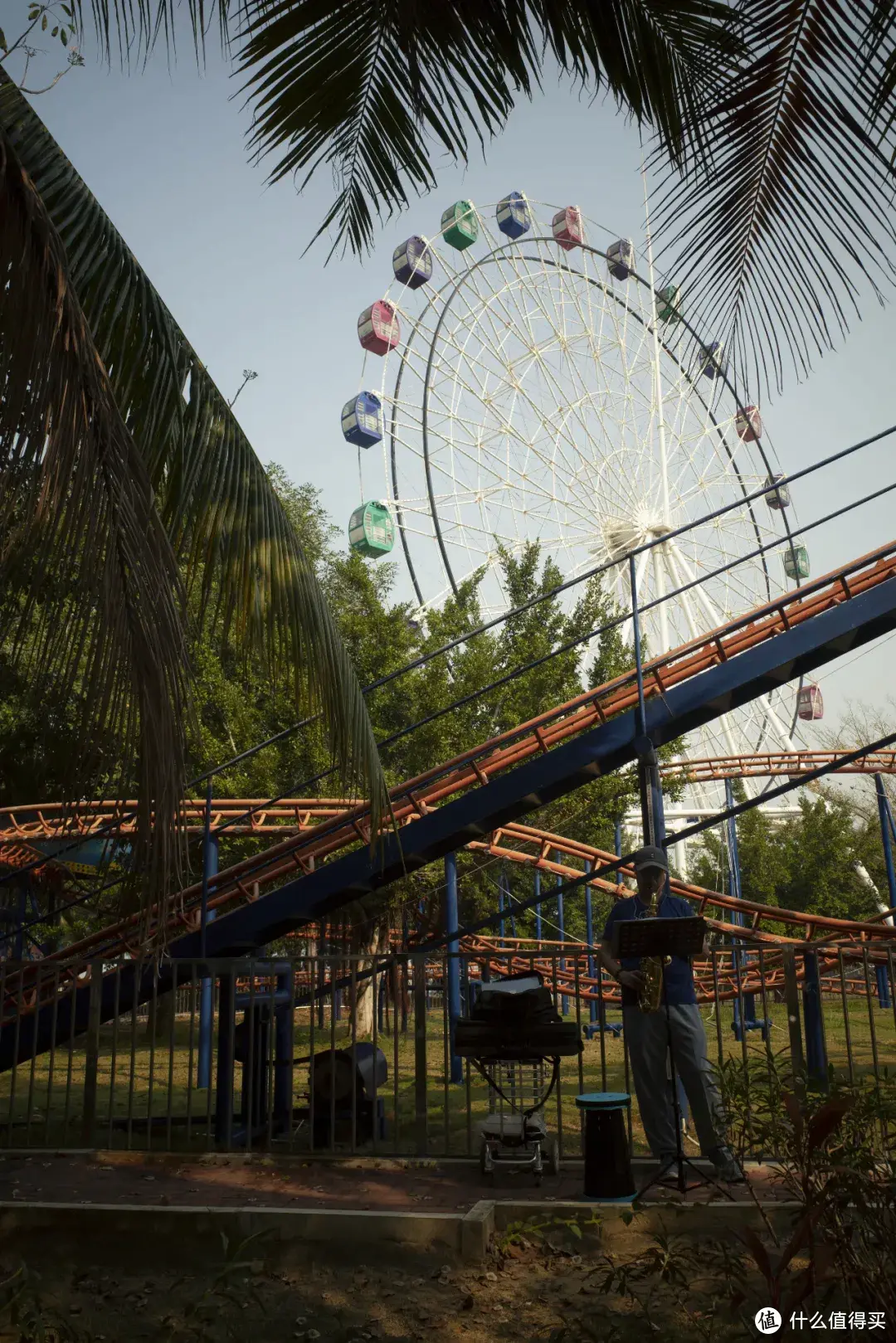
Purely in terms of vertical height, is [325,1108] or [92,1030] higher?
[92,1030]

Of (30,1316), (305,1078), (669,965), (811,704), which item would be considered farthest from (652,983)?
(811,704)

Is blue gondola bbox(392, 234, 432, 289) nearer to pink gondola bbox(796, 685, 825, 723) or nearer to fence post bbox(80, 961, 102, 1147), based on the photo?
pink gondola bbox(796, 685, 825, 723)

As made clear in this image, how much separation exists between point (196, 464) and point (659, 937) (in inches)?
127

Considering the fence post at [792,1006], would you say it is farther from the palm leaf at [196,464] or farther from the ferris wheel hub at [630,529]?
the ferris wheel hub at [630,529]

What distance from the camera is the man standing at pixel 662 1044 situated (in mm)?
6164

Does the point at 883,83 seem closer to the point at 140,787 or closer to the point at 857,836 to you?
the point at 140,787

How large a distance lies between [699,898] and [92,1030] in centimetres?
950

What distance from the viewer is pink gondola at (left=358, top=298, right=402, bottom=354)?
28281mm

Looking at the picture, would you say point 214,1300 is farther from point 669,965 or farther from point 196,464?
point 196,464

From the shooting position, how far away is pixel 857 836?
4238cm

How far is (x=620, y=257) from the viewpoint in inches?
1207

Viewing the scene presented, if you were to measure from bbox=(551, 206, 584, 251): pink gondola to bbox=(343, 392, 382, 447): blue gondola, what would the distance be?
672 centimetres

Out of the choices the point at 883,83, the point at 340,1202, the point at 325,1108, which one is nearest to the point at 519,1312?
the point at 340,1202

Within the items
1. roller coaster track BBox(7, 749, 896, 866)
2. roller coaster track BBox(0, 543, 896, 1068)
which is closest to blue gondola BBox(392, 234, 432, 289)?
roller coaster track BBox(7, 749, 896, 866)
